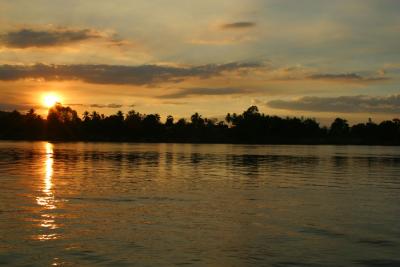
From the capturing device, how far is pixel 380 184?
4275 cm

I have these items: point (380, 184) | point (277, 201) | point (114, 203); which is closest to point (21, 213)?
point (114, 203)

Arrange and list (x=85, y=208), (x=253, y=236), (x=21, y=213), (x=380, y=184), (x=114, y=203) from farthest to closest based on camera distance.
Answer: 1. (x=380, y=184)
2. (x=114, y=203)
3. (x=85, y=208)
4. (x=21, y=213)
5. (x=253, y=236)

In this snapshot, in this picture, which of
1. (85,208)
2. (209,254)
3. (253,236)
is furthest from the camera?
(85,208)

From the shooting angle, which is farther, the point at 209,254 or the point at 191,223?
the point at 191,223

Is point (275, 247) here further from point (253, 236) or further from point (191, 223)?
point (191, 223)

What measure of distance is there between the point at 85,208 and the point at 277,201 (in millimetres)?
10788

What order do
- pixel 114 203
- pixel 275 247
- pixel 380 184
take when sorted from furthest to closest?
pixel 380 184
pixel 114 203
pixel 275 247

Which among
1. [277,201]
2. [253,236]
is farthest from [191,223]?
[277,201]

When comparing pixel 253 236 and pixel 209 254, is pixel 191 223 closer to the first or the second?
pixel 253 236

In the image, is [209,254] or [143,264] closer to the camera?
[143,264]

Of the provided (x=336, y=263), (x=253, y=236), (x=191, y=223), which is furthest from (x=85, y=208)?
→ (x=336, y=263)

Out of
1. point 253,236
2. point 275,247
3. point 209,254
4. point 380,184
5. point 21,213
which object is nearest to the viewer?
point 209,254

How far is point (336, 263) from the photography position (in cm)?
1677

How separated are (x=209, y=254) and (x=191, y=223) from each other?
512cm
